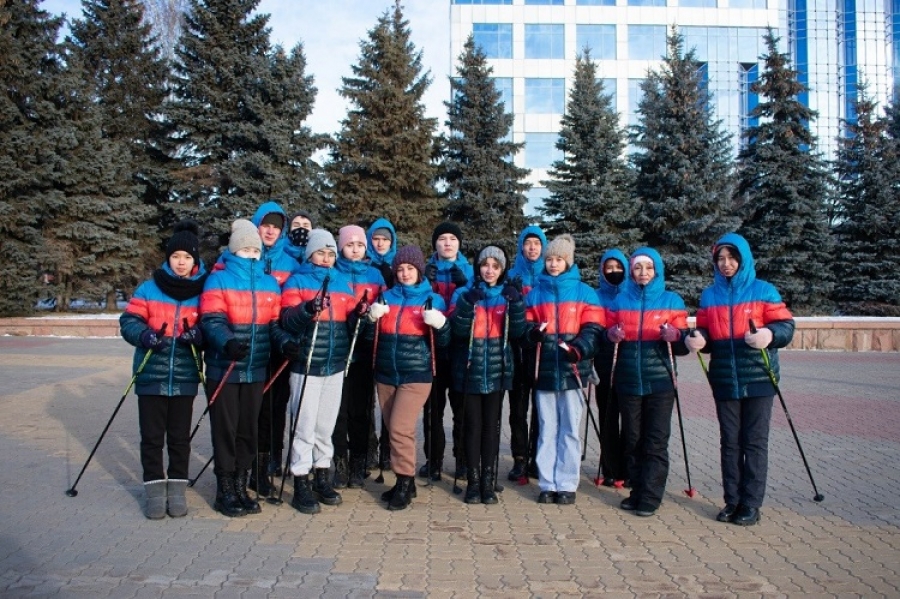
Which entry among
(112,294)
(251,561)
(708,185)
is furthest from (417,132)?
(251,561)

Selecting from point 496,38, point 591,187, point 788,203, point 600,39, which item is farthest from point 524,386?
point 600,39

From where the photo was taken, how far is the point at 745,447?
510cm

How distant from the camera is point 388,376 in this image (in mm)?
5520

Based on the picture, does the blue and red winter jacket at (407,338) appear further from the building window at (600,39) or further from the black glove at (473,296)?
the building window at (600,39)

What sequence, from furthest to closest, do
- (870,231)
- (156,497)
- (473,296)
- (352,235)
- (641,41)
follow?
1. (641,41)
2. (870,231)
3. (352,235)
4. (473,296)
5. (156,497)

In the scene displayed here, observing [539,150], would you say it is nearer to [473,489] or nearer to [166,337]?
[473,489]

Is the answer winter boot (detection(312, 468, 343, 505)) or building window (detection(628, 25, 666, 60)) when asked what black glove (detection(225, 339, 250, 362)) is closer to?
winter boot (detection(312, 468, 343, 505))

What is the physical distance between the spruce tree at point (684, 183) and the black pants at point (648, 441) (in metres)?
15.9

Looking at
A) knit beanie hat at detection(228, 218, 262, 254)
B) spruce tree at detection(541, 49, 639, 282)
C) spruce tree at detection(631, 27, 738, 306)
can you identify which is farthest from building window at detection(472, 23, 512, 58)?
knit beanie hat at detection(228, 218, 262, 254)

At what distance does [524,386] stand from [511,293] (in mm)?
1181

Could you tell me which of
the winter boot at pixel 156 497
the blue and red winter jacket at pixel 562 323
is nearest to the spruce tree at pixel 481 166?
the blue and red winter jacket at pixel 562 323

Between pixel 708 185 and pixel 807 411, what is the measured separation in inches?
518

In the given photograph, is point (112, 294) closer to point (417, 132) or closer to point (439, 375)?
point (417, 132)

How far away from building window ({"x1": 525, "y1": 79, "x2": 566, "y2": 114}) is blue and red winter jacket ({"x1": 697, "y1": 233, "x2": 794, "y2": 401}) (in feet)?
117
